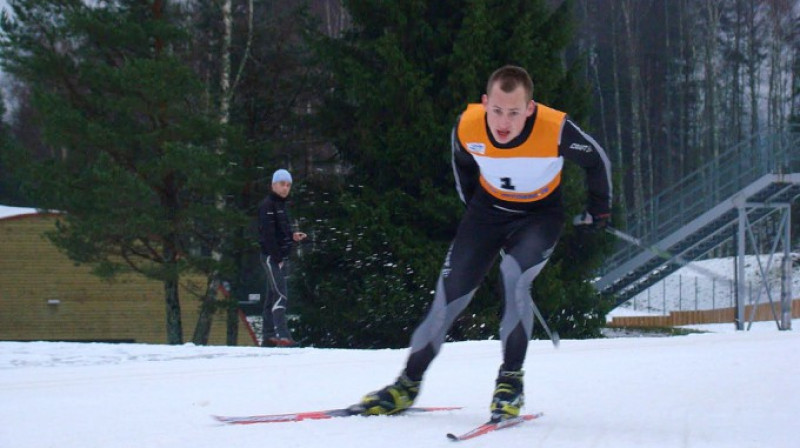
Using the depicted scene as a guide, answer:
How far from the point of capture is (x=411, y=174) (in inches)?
679

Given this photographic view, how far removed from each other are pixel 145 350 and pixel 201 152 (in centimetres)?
869

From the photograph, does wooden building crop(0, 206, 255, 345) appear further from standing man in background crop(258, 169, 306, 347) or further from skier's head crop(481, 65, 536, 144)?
skier's head crop(481, 65, 536, 144)

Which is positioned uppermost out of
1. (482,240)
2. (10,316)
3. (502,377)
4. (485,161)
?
(485,161)

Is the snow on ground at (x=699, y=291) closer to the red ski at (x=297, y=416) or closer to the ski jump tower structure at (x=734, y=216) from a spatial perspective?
the ski jump tower structure at (x=734, y=216)

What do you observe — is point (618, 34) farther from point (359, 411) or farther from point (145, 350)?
point (359, 411)

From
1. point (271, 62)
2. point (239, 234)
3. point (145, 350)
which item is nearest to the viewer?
point (145, 350)

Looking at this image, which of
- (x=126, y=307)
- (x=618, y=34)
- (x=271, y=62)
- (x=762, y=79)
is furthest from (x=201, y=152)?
(x=762, y=79)

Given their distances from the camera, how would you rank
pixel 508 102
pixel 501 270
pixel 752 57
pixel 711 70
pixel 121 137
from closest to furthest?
pixel 508 102 → pixel 501 270 → pixel 121 137 → pixel 711 70 → pixel 752 57

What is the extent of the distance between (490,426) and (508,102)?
1.33 m

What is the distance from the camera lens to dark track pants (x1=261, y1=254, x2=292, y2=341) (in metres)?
10.1

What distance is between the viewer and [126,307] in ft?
78.6

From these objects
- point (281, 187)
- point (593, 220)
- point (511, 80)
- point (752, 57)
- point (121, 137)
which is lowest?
point (593, 220)

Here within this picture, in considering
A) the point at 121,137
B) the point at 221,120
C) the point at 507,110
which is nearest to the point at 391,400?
the point at 507,110

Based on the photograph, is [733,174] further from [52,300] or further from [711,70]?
[711,70]
